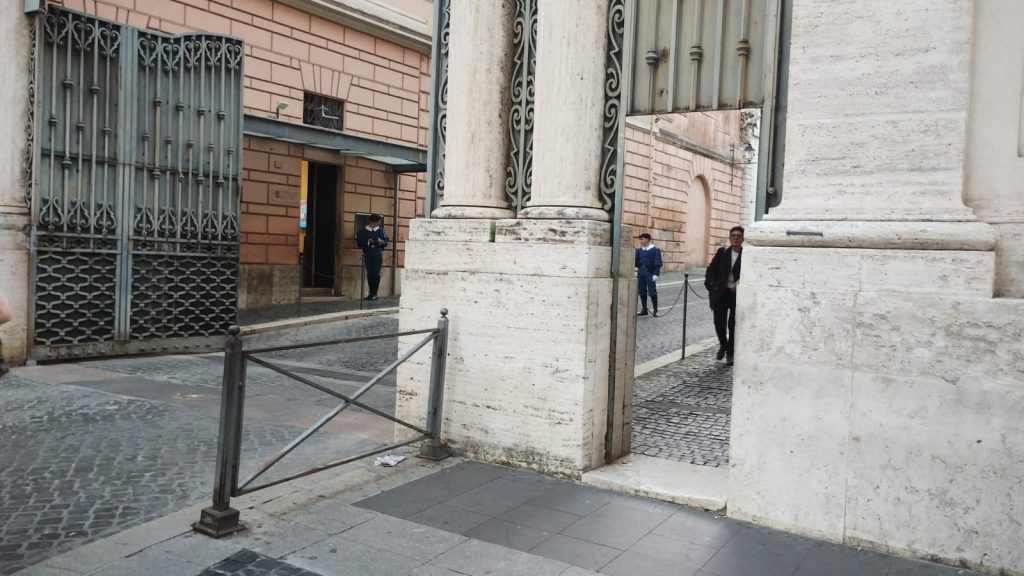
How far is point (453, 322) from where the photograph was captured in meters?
5.67

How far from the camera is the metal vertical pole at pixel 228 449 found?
405 cm

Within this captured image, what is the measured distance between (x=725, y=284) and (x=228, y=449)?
7.47 metres

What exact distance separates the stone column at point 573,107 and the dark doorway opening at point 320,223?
1273cm

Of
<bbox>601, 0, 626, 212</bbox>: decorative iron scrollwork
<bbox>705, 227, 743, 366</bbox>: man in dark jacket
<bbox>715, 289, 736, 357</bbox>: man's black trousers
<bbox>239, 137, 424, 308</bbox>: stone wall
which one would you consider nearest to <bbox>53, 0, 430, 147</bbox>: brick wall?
<bbox>239, 137, 424, 308</bbox>: stone wall

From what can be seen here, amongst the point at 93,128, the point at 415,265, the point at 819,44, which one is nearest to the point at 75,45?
the point at 93,128

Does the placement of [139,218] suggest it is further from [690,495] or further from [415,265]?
[690,495]

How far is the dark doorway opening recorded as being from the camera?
692 inches

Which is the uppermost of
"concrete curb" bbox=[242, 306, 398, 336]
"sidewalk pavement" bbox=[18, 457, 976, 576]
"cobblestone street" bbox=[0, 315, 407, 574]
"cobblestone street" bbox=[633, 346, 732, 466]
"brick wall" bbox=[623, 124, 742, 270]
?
"brick wall" bbox=[623, 124, 742, 270]

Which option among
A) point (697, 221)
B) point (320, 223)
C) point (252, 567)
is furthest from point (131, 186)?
point (697, 221)

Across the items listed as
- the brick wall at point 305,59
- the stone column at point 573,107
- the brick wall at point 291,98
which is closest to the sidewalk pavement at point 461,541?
the stone column at point 573,107

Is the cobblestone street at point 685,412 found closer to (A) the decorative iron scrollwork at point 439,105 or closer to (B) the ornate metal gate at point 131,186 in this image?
(A) the decorative iron scrollwork at point 439,105

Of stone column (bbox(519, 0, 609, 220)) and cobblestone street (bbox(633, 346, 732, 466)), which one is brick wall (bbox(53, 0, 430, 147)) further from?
stone column (bbox(519, 0, 609, 220))

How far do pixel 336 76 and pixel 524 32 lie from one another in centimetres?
1176

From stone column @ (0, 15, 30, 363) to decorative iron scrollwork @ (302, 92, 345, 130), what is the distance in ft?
23.8
